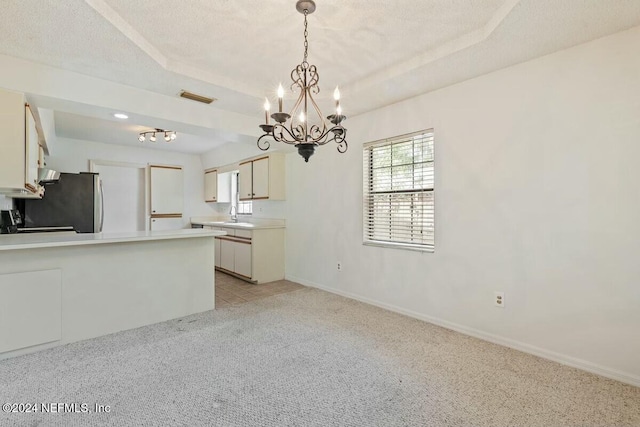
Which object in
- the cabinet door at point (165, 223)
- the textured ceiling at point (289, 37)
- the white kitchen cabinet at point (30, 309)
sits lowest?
the white kitchen cabinet at point (30, 309)

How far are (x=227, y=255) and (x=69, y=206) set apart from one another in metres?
2.41

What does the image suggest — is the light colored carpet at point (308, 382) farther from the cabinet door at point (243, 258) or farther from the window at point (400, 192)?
the cabinet door at point (243, 258)

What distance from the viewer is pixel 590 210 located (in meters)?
Result: 2.11

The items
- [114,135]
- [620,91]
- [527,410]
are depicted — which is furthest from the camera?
[114,135]

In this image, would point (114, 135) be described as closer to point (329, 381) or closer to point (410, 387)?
point (329, 381)

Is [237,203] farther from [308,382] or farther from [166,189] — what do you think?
[308,382]

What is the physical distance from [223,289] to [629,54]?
4724mm

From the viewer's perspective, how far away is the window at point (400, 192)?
308cm

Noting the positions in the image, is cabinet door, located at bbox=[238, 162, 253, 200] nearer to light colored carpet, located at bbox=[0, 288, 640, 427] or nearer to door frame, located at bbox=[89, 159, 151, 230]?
door frame, located at bbox=[89, 159, 151, 230]

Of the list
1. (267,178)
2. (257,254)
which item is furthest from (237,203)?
(257,254)

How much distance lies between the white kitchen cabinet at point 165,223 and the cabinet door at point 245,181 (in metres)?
1.99

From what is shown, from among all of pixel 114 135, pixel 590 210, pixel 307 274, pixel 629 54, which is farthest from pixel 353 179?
pixel 114 135

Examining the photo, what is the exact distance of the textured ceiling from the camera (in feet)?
6.18

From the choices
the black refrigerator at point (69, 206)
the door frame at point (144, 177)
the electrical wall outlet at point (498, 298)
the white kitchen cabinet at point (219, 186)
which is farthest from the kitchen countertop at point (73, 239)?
the door frame at point (144, 177)
